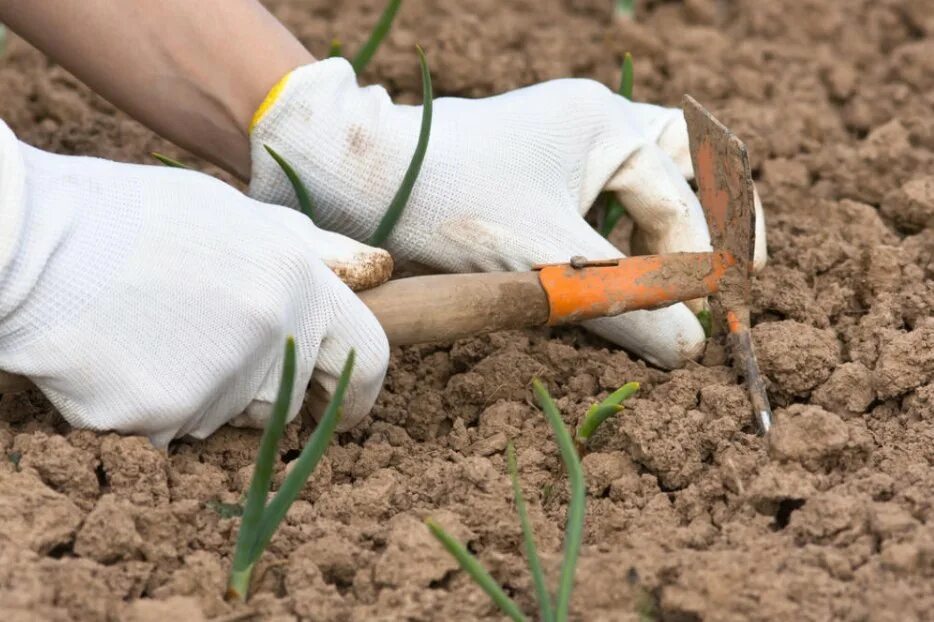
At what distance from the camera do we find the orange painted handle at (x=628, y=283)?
177cm

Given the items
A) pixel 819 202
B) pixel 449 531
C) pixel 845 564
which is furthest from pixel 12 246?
pixel 819 202

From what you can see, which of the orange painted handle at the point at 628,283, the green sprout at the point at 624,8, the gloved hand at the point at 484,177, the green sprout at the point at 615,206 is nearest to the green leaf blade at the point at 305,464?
the orange painted handle at the point at 628,283

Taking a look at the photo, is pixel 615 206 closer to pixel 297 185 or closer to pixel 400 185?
pixel 400 185

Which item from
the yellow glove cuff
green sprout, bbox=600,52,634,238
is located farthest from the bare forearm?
green sprout, bbox=600,52,634,238

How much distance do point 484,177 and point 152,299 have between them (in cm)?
58

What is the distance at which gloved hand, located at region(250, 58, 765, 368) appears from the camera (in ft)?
6.19

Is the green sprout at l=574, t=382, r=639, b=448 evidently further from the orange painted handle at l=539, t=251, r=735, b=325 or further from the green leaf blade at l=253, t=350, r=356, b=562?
the green leaf blade at l=253, t=350, r=356, b=562

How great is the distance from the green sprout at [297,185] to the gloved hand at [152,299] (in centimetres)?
13

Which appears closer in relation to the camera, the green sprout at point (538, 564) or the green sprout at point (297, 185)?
the green sprout at point (538, 564)

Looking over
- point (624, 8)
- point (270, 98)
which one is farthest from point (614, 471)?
point (624, 8)

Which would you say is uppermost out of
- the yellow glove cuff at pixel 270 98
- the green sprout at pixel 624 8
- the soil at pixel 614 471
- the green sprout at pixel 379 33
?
the green sprout at pixel 379 33

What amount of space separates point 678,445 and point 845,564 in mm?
324

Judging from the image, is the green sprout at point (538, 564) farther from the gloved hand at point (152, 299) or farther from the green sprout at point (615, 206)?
the green sprout at point (615, 206)

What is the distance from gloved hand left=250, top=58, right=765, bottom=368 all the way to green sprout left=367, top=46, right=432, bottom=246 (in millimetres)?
48
